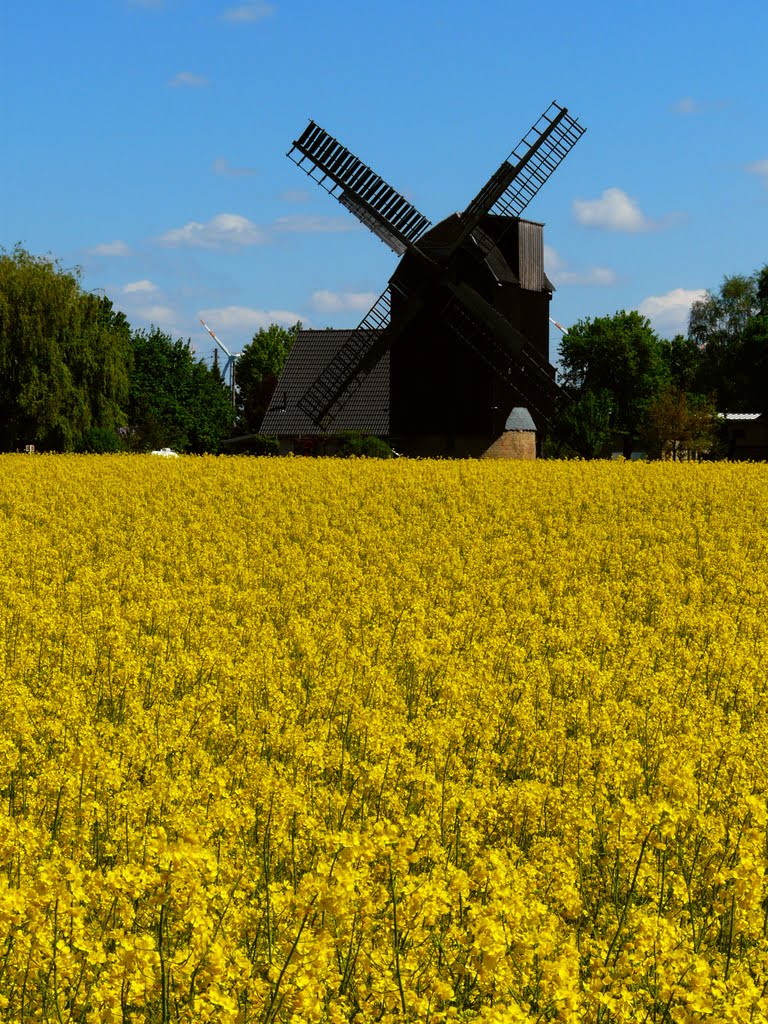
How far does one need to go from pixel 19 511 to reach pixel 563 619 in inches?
532

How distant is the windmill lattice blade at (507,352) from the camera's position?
157ft

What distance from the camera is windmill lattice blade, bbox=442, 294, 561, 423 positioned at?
157ft

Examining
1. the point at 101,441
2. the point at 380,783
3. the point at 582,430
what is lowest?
the point at 380,783

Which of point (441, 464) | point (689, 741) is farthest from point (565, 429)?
point (689, 741)

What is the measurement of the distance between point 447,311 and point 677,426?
37.4 m

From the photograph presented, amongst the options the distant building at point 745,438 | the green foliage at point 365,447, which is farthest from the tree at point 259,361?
the green foliage at point 365,447

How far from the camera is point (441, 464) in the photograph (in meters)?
38.0

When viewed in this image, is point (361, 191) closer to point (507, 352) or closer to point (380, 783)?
point (507, 352)

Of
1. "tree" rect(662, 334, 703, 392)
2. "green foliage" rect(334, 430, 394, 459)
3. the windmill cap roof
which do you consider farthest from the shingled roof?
"tree" rect(662, 334, 703, 392)

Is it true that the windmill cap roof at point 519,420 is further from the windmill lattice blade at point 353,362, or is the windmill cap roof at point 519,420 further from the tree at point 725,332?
the tree at point 725,332

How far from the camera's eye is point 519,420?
51281mm

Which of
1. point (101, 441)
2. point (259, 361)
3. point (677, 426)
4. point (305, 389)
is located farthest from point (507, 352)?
point (259, 361)

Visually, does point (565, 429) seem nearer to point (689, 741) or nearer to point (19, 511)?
point (19, 511)

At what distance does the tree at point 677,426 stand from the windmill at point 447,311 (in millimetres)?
32802
